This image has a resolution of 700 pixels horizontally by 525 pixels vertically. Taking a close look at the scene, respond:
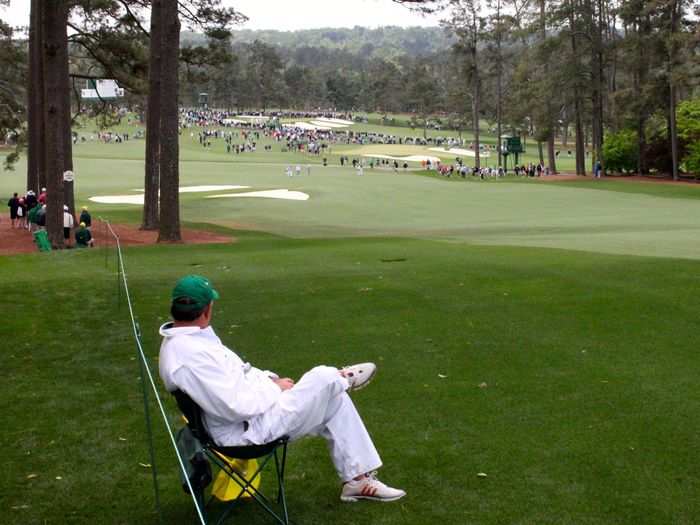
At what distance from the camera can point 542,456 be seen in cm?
618

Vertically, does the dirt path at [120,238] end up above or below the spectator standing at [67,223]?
below

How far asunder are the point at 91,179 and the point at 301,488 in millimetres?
61650

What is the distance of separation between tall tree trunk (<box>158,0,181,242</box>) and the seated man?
1972cm

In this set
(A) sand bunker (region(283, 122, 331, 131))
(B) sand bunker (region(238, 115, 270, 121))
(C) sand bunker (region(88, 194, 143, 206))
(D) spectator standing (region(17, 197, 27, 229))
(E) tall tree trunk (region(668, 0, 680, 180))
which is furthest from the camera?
(B) sand bunker (region(238, 115, 270, 121))

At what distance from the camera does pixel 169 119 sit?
24172mm

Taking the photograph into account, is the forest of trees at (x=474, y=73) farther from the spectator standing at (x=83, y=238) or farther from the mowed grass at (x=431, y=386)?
the mowed grass at (x=431, y=386)

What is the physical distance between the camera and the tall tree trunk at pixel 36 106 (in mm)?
32500

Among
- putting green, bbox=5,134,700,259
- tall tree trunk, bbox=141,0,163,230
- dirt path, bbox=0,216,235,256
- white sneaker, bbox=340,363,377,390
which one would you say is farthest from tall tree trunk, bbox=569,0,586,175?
white sneaker, bbox=340,363,377,390

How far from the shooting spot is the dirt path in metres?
25.7

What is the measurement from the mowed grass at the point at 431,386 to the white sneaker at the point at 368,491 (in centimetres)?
8

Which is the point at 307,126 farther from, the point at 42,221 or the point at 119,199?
the point at 42,221

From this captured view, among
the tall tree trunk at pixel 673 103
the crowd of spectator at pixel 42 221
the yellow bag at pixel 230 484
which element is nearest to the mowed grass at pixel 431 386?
the yellow bag at pixel 230 484

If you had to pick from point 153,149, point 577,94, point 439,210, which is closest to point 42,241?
point 153,149

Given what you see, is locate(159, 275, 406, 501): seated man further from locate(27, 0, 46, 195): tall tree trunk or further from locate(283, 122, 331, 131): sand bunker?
locate(283, 122, 331, 131): sand bunker
